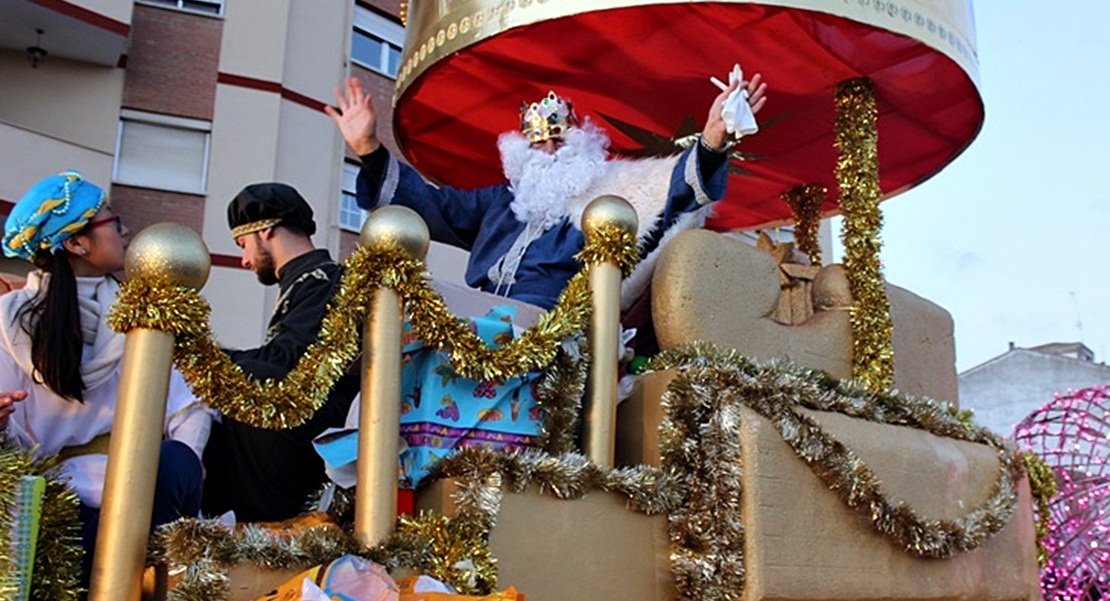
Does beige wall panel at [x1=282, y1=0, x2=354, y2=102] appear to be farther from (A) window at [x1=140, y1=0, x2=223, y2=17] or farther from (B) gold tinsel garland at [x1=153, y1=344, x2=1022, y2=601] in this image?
(B) gold tinsel garland at [x1=153, y1=344, x2=1022, y2=601]

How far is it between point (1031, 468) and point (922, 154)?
1699 millimetres

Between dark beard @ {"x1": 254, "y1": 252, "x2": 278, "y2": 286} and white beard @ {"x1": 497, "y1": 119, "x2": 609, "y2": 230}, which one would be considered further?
white beard @ {"x1": 497, "y1": 119, "x2": 609, "y2": 230}

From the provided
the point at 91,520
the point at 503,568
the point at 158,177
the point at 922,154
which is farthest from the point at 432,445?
the point at 158,177

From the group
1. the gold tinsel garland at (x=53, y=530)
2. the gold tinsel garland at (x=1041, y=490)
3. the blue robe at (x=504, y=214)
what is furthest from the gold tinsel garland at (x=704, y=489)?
the gold tinsel garland at (x=1041, y=490)

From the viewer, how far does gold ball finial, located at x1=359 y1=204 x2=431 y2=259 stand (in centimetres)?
249

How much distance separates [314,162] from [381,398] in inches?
488

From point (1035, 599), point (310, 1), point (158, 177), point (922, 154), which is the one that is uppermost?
point (310, 1)

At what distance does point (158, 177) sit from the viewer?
13562mm

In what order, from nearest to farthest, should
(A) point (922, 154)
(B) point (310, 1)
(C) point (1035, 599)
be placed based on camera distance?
(C) point (1035, 599)
(A) point (922, 154)
(B) point (310, 1)

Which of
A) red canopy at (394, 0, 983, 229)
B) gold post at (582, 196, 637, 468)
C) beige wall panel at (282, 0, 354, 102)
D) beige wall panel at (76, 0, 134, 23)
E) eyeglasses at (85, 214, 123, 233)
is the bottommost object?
gold post at (582, 196, 637, 468)

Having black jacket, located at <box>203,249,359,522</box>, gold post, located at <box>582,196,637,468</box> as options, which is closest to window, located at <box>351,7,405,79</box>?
black jacket, located at <box>203,249,359,522</box>

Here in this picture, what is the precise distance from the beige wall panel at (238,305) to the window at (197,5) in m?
3.70

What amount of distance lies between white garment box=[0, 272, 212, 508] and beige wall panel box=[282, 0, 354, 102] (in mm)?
12415

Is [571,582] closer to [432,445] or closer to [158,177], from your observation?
[432,445]
